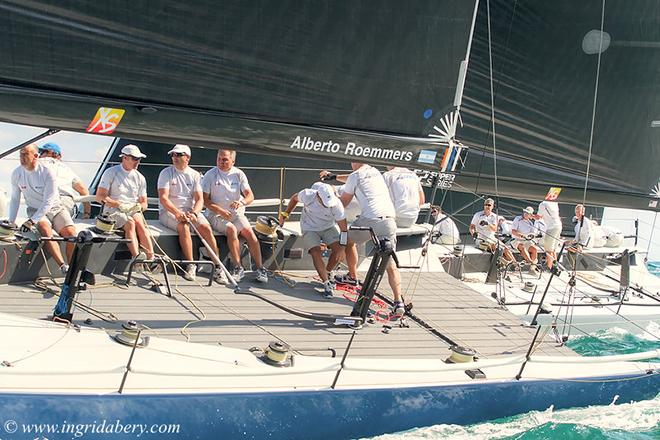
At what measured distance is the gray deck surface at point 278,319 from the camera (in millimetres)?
5922

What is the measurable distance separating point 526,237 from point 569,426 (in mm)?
6100

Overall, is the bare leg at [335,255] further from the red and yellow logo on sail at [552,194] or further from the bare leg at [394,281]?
the red and yellow logo on sail at [552,194]

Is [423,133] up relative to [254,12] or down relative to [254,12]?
down

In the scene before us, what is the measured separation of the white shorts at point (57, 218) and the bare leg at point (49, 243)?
15 cm

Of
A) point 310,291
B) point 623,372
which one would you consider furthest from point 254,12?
point 623,372

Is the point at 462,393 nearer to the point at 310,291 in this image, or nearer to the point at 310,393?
the point at 310,393

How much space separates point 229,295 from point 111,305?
3.63ft

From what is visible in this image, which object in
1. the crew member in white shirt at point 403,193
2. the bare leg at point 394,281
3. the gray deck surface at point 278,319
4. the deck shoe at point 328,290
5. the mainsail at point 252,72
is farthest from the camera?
the crew member in white shirt at point 403,193

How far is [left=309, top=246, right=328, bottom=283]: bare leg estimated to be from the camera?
291 inches

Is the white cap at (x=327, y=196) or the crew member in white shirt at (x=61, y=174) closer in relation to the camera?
the white cap at (x=327, y=196)

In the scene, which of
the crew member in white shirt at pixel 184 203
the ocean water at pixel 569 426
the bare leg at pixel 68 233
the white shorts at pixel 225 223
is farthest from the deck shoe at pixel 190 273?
the ocean water at pixel 569 426

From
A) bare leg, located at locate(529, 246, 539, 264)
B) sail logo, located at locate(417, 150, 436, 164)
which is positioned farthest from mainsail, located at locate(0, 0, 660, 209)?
bare leg, located at locate(529, 246, 539, 264)

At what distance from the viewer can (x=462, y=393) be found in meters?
5.62

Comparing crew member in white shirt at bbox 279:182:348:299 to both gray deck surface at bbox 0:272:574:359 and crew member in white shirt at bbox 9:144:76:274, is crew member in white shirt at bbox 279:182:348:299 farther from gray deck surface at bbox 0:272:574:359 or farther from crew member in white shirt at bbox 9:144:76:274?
crew member in white shirt at bbox 9:144:76:274
